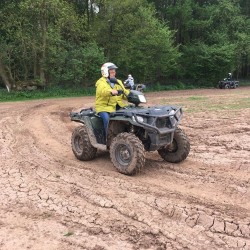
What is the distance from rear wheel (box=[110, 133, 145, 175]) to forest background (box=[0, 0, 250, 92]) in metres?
18.0

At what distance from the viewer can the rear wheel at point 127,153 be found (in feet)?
20.5

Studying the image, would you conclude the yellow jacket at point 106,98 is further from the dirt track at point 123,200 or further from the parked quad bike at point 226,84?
the parked quad bike at point 226,84

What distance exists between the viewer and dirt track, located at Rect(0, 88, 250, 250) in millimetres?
4309

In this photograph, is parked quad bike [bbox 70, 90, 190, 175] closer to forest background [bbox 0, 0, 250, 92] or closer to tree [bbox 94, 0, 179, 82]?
forest background [bbox 0, 0, 250, 92]

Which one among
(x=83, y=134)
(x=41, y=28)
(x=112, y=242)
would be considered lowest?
(x=112, y=242)

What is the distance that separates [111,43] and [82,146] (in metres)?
21.1

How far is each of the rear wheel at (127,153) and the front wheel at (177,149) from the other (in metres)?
1.00

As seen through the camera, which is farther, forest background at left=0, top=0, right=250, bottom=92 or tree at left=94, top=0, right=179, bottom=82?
tree at left=94, top=0, right=179, bottom=82

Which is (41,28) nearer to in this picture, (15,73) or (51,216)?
(15,73)

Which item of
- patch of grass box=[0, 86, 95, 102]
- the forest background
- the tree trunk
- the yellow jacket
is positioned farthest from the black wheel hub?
the tree trunk

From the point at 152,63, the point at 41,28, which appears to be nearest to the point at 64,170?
the point at 41,28

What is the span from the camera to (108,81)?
6.96m

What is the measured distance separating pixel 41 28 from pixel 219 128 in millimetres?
16146

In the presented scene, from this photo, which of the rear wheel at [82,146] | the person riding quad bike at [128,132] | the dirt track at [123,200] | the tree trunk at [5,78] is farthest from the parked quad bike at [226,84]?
the rear wheel at [82,146]
